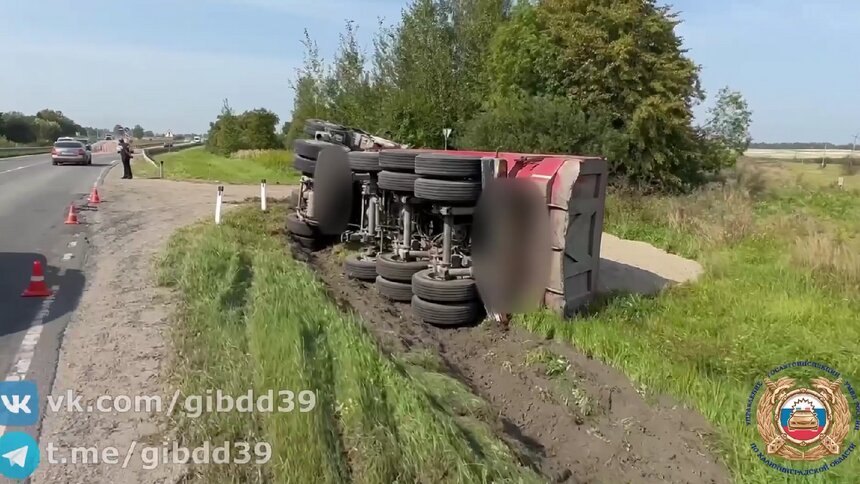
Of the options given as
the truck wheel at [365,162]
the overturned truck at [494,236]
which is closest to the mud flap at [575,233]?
the overturned truck at [494,236]

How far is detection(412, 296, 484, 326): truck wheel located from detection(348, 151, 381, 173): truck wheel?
226 cm

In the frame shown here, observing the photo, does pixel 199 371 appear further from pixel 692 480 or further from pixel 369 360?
pixel 692 480

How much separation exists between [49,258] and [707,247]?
1058 cm

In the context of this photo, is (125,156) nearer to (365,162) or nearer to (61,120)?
(365,162)

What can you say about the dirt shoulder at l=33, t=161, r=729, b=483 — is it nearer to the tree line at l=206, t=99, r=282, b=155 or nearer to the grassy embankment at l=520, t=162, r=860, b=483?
the grassy embankment at l=520, t=162, r=860, b=483

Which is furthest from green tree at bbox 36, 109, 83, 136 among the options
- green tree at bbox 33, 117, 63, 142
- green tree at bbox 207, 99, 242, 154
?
green tree at bbox 207, 99, 242, 154

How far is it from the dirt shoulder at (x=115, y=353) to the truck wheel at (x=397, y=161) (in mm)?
2953

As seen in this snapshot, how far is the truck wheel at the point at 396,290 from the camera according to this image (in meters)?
8.05

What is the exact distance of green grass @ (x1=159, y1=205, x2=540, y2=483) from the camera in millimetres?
3803

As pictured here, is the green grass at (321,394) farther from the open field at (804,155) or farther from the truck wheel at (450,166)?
the open field at (804,155)

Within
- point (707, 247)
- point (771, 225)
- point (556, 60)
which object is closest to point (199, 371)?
point (707, 247)

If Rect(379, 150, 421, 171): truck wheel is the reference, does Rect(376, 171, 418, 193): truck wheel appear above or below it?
below

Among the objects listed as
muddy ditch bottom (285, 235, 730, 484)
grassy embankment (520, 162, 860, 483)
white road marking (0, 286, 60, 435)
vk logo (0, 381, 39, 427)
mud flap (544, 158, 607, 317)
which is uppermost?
mud flap (544, 158, 607, 317)

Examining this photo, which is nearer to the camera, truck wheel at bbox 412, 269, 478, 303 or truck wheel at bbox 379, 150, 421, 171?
truck wheel at bbox 412, 269, 478, 303
